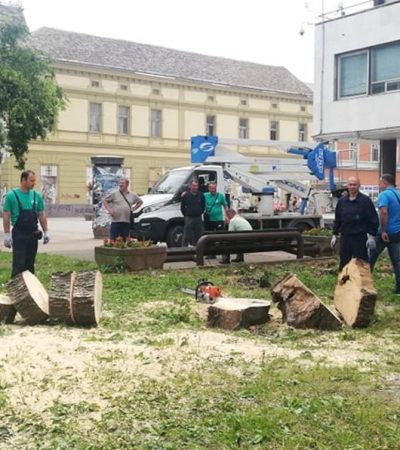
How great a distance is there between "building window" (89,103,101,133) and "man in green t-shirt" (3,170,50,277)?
37.1 meters

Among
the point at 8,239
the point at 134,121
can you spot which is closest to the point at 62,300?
the point at 8,239

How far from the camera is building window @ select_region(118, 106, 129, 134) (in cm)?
4731

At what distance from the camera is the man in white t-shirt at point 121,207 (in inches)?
510

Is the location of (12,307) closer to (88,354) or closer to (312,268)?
(88,354)

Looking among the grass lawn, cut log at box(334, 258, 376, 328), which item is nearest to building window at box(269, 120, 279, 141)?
the grass lawn

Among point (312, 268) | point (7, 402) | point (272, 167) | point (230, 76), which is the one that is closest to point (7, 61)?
point (272, 167)

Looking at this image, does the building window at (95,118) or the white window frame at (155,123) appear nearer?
the building window at (95,118)

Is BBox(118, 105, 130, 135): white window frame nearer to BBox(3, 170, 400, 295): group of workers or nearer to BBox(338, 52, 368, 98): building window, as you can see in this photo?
BBox(338, 52, 368, 98): building window

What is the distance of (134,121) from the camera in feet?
156

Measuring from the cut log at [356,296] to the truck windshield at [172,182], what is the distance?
29.2 feet

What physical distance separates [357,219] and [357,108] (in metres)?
12.0

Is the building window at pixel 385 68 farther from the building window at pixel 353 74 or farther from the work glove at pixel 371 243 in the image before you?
the work glove at pixel 371 243

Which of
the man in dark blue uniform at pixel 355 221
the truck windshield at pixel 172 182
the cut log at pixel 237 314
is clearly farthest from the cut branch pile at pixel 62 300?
the truck windshield at pixel 172 182

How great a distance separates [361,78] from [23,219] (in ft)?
46.4
